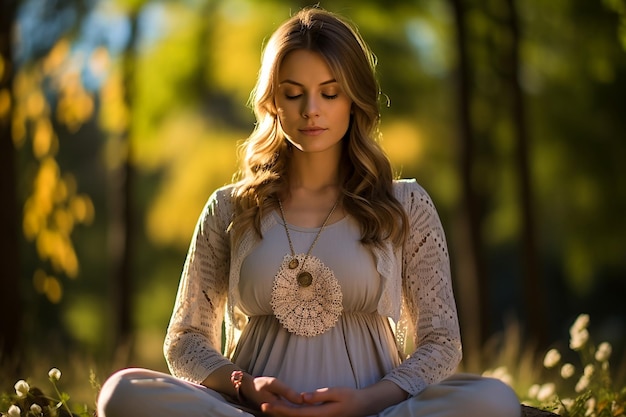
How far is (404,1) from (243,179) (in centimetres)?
→ 788

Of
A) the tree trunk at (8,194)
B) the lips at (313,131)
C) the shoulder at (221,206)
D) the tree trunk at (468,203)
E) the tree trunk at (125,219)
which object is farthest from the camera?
the tree trunk at (125,219)

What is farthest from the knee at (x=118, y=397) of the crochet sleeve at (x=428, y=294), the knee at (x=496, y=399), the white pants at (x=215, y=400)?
the knee at (x=496, y=399)

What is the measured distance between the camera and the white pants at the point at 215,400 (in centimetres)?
340

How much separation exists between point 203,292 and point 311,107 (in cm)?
85

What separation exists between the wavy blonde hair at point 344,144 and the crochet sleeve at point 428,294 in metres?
0.10

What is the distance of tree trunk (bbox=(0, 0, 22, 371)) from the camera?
7.66 m

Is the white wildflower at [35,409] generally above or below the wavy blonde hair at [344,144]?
below

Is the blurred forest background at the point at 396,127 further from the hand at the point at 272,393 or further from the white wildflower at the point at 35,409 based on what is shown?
the hand at the point at 272,393

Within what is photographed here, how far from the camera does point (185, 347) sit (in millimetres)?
4004

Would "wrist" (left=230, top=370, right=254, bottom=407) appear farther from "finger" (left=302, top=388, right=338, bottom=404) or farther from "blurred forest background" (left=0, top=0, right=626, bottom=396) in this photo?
"blurred forest background" (left=0, top=0, right=626, bottom=396)

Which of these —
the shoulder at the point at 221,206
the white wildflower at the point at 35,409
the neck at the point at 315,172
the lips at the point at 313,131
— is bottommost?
the white wildflower at the point at 35,409

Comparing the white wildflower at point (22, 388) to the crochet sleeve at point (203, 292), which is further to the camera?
the crochet sleeve at point (203, 292)

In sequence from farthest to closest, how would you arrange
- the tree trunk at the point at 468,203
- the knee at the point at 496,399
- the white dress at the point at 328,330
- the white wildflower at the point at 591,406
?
the tree trunk at the point at 468,203, the white wildflower at the point at 591,406, the white dress at the point at 328,330, the knee at the point at 496,399

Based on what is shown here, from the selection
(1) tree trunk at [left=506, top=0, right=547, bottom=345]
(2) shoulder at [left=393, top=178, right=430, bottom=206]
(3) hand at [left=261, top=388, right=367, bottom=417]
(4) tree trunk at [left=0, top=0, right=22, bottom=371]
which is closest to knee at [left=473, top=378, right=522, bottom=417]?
(3) hand at [left=261, top=388, right=367, bottom=417]
